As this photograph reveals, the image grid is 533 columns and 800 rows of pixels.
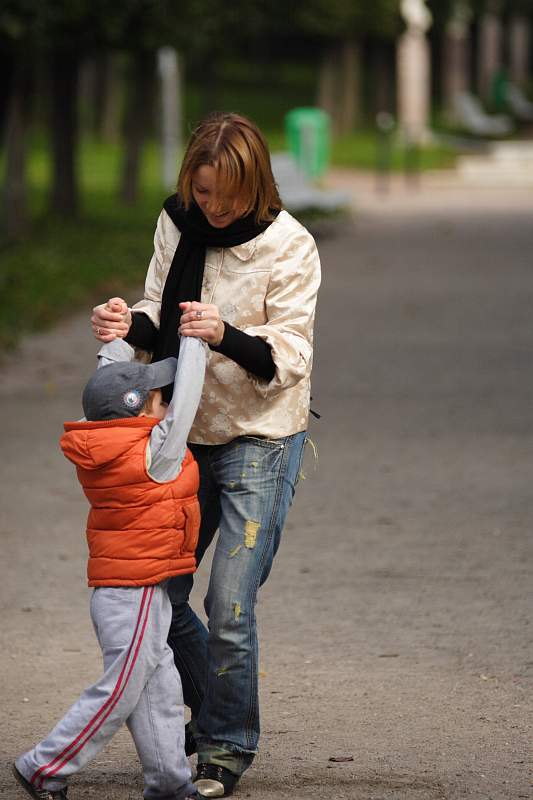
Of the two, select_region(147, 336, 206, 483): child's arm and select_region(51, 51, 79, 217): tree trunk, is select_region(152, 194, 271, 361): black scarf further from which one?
select_region(51, 51, 79, 217): tree trunk

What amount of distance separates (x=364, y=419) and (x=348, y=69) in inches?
1560

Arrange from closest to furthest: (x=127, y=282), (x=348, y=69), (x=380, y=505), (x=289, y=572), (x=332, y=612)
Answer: (x=332, y=612) < (x=289, y=572) < (x=380, y=505) < (x=127, y=282) < (x=348, y=69)

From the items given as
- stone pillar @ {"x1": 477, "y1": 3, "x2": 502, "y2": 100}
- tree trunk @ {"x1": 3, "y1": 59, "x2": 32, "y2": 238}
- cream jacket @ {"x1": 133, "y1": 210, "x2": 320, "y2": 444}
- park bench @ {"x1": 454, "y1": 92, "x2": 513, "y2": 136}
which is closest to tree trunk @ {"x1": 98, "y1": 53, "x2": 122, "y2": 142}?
park bench @ {"x1": 454, "y1": 92, "x2": 513, "y2": 136}

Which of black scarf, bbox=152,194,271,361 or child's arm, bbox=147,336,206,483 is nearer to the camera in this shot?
child's arm, bbox=147,336,206,483

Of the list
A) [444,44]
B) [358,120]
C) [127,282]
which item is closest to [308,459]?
[127,282]

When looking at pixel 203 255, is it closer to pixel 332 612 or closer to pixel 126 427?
pixel 126 427

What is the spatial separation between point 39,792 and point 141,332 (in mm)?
1109

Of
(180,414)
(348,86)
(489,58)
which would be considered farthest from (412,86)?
(180,414)

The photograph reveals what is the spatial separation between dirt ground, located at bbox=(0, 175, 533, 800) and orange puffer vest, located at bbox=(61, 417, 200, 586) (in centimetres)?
69

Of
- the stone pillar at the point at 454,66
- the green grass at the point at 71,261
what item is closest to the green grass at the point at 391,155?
the green grass at the point at 71,261

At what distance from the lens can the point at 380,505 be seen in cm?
731

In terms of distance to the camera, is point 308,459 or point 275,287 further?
point 308,459

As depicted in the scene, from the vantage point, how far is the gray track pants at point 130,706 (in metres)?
3.71

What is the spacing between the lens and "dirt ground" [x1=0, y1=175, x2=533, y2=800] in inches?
171
